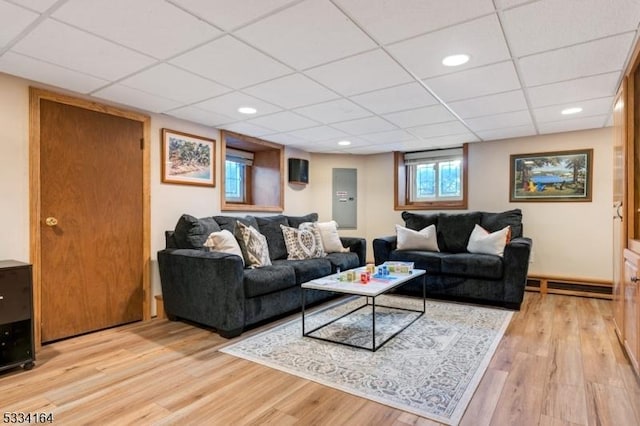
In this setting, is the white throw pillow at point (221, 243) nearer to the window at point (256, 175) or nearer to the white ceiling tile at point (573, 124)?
the window at point (256, 175)

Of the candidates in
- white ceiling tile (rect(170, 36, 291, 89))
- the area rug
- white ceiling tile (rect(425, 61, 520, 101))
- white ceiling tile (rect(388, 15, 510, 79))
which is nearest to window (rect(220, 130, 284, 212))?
the area rug

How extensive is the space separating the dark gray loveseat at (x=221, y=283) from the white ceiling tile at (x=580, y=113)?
2.57m

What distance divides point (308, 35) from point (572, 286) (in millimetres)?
4178

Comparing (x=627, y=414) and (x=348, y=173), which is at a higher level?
(x=348, y=173)

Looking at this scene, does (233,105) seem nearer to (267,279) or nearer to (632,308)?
(267,279)

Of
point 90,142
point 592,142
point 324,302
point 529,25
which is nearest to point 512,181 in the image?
point 592,142

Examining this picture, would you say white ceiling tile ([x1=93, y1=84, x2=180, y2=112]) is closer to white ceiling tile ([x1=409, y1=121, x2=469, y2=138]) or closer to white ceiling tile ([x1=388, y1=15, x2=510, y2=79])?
white ceiling tile ([x1=388, y1=15, x2=510, y2=79])

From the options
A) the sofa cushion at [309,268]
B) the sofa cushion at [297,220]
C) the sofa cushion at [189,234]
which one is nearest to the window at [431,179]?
the sofa cushion at [297,220]

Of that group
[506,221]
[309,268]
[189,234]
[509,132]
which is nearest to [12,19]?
[189,234]

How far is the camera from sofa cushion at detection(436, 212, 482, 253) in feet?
14.7

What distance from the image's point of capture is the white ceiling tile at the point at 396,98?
9.24 ft

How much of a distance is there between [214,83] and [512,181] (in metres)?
3.86

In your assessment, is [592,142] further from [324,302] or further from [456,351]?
[324,302]

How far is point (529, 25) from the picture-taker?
1866 millimetres
